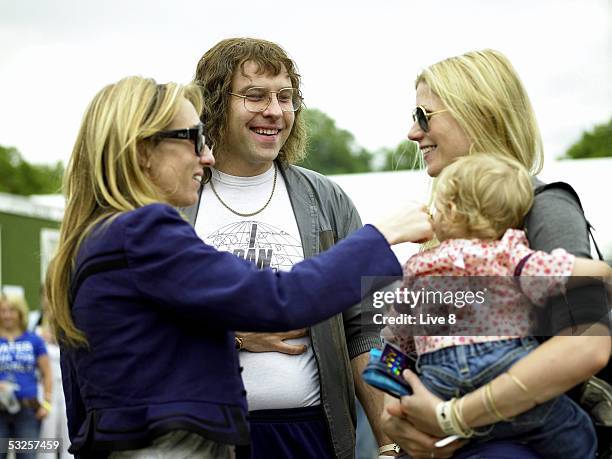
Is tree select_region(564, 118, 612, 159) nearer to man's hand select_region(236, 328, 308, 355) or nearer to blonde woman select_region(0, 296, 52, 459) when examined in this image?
blonde woman select_region(0, 296, 52, 459)

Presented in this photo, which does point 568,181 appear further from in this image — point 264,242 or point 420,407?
point 420,407

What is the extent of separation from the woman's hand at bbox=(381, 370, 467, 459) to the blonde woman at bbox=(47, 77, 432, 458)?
297mm

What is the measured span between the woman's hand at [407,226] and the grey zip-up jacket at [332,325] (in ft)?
2.95

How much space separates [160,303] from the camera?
2064 millimetres

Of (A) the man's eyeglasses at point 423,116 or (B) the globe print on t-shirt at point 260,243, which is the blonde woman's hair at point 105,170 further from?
(B) the globe print on t-shirt at point 260,243

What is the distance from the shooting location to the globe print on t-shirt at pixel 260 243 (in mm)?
3178

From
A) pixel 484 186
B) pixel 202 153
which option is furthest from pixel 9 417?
pixel 484 186

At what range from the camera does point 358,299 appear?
214 cm

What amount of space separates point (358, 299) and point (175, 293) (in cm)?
46

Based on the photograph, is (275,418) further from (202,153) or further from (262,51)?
(262,51)

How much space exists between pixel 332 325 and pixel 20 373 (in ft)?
20.3

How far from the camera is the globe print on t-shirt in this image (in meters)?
3.18

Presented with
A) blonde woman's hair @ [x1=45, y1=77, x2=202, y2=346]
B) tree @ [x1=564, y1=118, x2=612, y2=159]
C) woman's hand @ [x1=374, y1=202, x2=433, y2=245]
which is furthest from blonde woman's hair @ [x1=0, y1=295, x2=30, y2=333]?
tree @ [x1=564, y1=118, x2=612, y2=159]

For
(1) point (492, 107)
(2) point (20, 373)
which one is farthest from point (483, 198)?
(2) point (20, 373)
